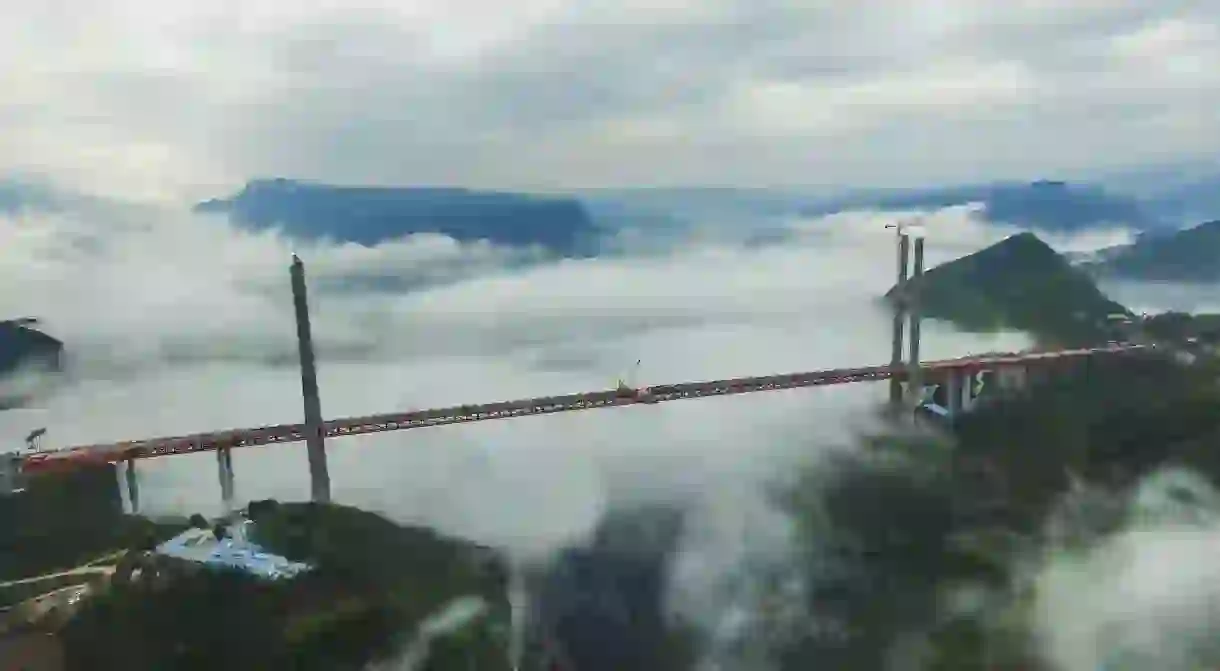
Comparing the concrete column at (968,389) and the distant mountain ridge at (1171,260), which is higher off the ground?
the distant mountain ridge at (1171,260)

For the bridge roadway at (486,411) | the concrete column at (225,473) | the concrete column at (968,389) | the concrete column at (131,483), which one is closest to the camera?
the bridge roadway at (486,411)

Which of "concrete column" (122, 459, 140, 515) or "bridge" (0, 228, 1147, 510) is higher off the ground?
"bridge" (0, 228, 1147, 510)

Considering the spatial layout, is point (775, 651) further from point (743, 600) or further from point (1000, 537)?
point (1000, 537)

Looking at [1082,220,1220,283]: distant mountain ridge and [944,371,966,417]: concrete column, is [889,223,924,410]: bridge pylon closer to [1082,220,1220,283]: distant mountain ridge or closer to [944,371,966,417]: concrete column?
[944,371,966,417]: concrete column

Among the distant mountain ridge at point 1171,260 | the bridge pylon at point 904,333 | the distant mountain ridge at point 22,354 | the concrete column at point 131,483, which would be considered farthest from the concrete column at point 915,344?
the distant mountain ridge at point 22,354

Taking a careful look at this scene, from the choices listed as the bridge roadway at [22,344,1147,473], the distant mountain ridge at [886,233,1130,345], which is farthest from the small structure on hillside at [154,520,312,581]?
the distant mountain ridge at [886,233,1130,345]

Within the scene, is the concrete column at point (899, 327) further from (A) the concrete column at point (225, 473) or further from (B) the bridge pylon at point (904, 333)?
(A) the concrete column at point (225, 473)
